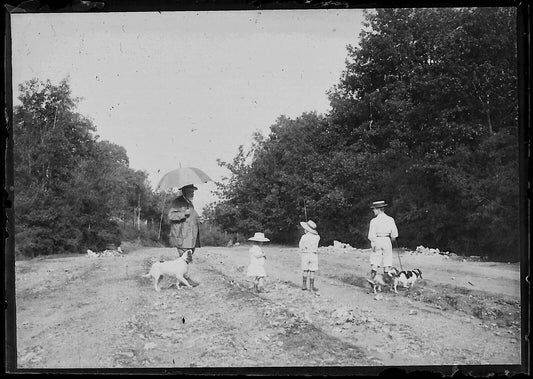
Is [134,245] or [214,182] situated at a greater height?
[214,182]

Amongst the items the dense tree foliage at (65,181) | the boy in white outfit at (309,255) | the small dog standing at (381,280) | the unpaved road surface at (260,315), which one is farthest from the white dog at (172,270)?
the small dog standing at (381,280)

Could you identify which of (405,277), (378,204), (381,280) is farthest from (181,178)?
(405,277)

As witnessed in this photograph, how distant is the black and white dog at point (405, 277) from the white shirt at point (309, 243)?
54 cm

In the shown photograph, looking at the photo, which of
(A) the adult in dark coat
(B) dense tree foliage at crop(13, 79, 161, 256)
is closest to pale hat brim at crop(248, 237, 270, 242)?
(A) the adult in dark coat

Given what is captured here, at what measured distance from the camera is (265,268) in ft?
12.7

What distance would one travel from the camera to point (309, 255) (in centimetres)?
385

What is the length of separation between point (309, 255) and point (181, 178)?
104cm

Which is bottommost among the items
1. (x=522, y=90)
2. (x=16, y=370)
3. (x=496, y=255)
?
(x=16, y=370)

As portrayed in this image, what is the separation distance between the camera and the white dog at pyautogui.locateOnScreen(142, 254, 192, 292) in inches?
150

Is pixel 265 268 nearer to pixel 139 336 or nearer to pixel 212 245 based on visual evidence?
pixel 212 245

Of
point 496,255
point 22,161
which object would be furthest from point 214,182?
point 496,255

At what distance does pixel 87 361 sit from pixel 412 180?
254 cm

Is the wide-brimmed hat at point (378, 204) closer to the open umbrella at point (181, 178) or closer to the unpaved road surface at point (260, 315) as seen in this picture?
the unpaved road surface at point (260, 315)

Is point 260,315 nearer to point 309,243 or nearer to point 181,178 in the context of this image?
point 309,243
